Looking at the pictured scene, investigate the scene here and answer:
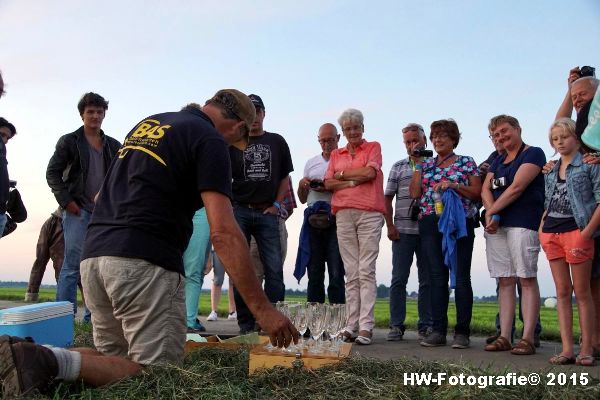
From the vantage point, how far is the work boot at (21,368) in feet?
8.99

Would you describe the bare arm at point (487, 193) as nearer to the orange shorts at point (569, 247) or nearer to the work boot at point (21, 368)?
the orange shorts at point (569, 247)

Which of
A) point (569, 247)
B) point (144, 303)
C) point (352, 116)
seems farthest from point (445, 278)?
point (144, 303)

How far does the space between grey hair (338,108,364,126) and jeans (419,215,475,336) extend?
1246 mm

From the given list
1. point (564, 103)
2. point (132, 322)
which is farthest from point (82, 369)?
point (564, 103)

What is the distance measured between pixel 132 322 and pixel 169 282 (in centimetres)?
27

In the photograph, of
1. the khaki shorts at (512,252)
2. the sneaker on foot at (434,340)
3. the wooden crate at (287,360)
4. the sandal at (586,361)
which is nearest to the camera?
the wooden crate at (287,360)

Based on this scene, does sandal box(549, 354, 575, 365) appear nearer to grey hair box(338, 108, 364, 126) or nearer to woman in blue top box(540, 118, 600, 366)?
woman in blue top box(540, 118, 600, 366)

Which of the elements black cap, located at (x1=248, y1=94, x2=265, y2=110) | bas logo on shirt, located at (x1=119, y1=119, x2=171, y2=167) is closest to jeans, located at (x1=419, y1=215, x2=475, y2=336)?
black cap, located at (x1=248, y1=94, x2=265, y2=110)

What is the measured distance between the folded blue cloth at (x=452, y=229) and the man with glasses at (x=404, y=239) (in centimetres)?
61

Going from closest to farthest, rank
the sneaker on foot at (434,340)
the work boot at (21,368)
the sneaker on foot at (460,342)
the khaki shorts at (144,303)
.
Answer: the work boot at (21,368), the khaki shorts at (144,303), the sneaker on foot at (460,342), the sneaker on foot at (434,340)

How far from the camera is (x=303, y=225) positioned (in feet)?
22.5

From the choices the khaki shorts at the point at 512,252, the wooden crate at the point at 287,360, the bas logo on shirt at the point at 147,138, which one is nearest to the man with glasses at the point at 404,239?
the khaki shorts at the point at 512,252

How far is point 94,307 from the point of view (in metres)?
3.43

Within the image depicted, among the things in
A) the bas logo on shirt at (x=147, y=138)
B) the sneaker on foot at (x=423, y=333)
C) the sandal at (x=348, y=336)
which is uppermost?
the bas logo on shirt at (x=147, y=138)
